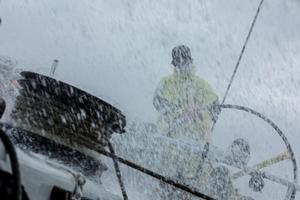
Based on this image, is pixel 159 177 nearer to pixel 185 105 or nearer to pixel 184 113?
pixel 184 113

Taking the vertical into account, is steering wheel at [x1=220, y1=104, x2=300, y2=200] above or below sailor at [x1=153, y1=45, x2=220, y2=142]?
below

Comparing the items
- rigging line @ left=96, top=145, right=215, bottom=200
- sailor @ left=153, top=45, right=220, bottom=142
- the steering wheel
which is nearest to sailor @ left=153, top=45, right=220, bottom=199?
sailor @ left=153, top=45, right=220, bottom=142

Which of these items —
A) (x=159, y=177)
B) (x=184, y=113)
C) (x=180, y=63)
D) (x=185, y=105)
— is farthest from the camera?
(x=180, y=63)

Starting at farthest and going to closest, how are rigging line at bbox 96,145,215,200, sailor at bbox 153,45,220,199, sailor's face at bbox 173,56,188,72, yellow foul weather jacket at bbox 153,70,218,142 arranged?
sailor's face at bbox 173,56,188,72
yellow foul weather jacket at bbox 153,70,218,142
sailor at bbox 153,45,220,199
rigging line at bbox 96,145,215,200

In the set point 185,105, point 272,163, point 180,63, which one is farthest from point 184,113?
point 272,163

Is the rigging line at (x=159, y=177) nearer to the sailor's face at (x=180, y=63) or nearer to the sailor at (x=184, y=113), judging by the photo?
the sailor at (x=184, y=113)

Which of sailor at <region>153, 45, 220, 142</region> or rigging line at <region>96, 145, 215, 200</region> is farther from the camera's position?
sailor at <region>153, 45, 220, 142</region>

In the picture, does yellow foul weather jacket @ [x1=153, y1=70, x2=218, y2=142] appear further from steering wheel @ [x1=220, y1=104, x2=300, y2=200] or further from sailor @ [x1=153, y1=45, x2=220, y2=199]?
steering wheel @ [x1=220, y1=104, x2=300, y2=200]

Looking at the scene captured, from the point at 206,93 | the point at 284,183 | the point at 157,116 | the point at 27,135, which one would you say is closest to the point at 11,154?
the point at 27,135

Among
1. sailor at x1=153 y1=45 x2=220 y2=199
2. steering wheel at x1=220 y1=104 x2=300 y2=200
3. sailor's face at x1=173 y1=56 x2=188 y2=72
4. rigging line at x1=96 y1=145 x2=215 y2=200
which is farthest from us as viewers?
sailor's face at x1=173 y1=56 x2=188 y2=72

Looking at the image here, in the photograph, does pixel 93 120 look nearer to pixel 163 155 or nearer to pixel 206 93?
pixel 163 155

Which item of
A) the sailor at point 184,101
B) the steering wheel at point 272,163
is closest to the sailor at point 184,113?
the sailor at point 184,101

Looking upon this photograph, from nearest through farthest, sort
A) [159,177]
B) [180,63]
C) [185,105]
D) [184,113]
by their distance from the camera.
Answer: [159,177]
[184,113]
[185,105]
[180,63]

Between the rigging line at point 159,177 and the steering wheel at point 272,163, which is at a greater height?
Result: the steering wheel at point 272,163
